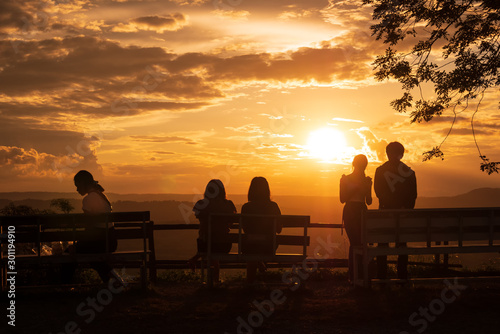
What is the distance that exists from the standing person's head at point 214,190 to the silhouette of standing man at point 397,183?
8.68 ft

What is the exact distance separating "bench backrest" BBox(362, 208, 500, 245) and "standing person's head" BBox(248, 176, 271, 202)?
178cm

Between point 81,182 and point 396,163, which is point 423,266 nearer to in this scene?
point 396,163

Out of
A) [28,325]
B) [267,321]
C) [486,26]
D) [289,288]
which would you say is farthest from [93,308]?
[486,26]

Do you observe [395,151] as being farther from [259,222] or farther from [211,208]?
[211,208]

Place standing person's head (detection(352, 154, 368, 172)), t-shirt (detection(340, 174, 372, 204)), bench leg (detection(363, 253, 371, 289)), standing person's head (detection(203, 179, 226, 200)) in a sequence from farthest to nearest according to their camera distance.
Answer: standing person's head (detection(203, 179, 226, 200)) < standing person's head (detection(352, 154, 368, 172)) < t-shirt (detection(340, 174, 372, 204)) < bench leg (detection(363, 253, 371, 289))

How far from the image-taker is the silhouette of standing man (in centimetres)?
965

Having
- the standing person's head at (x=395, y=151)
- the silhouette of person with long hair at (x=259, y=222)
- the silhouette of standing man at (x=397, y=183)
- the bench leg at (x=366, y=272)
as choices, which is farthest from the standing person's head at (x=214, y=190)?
the standing person's head at (x=395, y=151)

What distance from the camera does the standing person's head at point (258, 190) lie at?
9.62 m

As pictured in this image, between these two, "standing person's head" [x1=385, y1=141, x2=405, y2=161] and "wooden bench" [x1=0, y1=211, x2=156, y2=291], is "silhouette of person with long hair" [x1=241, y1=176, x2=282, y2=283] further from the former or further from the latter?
"standing person's head" [x1=385, y1=141, x2=405, y2=161]

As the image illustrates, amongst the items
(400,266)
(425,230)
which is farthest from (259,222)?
(425,230)

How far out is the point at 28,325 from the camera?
7.22 meters

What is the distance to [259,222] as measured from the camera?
9.50m

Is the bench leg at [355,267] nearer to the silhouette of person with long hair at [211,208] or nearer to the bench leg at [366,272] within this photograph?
the bench leg at [366,272]

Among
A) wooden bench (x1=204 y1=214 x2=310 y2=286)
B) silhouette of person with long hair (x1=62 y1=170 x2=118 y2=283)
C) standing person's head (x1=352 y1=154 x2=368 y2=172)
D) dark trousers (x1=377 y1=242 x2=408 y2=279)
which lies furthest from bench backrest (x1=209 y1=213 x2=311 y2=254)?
silhouette of person with long hair (x1=62 y1=170 x2=118 y2=283)
